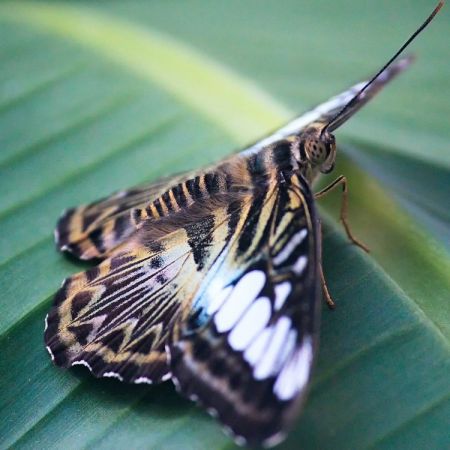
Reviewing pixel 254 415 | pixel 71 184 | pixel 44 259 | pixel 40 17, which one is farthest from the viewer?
pixel 40 17

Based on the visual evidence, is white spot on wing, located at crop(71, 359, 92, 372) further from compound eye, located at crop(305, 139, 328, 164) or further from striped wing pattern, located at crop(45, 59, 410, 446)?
compound eye, located at crop(305, 139, 328, 164)

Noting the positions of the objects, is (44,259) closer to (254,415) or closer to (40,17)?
(254,415)

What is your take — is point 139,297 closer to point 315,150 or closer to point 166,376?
point 166,376

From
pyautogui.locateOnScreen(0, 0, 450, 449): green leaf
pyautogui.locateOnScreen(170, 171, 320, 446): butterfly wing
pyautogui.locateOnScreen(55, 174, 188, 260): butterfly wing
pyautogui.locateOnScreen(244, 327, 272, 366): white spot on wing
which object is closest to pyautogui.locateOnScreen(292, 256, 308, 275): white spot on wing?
pyautogui.locateOnScreen(170, 171, 320, 446): butterfly wing

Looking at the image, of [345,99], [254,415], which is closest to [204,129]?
[345,99]

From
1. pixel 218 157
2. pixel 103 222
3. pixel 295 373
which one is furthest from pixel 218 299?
pixel 218 157
